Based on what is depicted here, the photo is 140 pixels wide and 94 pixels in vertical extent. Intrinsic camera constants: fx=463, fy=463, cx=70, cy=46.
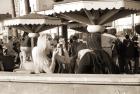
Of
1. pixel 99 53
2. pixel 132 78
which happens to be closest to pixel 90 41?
pixel 99 53

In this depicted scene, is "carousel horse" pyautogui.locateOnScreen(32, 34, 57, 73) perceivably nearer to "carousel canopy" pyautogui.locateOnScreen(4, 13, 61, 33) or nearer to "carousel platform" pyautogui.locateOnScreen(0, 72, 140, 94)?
"carousel platform" pyautogui.locateOnScreen(0, 72, 140, 94)

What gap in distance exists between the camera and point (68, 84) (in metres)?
6.84

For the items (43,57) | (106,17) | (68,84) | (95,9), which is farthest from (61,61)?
(68,84)

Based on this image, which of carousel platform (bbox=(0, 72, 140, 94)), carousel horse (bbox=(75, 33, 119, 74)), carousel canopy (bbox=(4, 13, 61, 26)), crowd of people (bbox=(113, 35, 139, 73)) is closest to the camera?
carousel platform (bbox=(0, 72, 140, 94))

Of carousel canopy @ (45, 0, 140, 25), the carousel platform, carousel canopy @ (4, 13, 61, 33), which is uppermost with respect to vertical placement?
carousel canopy @ (45, 0, 140, 25)

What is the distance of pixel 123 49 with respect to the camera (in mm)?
14625

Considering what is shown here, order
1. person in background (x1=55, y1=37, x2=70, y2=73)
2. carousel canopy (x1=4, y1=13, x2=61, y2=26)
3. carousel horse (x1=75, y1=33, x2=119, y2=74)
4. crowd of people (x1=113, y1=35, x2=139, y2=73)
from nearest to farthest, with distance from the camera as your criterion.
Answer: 1. carousel horse (x1=75, y1=33, x2=119, y2=74)
2. person in background (x1=55, y1=37, x2=70, y2=73)
3. crowd of people (x1=113, y1=35, x2=139, y2=73)
4. carousel canopy (x1=4, y1=13, x2=61, y2=26)

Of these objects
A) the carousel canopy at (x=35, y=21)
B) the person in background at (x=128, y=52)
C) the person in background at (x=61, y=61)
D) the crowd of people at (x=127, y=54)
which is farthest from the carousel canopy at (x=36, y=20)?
the person in background at (x=61, y=61)

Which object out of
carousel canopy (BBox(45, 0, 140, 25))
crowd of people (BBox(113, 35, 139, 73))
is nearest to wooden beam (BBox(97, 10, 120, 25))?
carousel canopy (BBox(45, 0, 140, 25))

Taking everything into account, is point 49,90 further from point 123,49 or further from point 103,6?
point 123,49

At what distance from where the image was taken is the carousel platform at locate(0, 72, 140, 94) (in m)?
6.41

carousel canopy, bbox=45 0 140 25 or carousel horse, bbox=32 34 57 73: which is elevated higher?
carousel canopy, bbox=45 0 140 25

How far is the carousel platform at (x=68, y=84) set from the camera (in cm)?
641

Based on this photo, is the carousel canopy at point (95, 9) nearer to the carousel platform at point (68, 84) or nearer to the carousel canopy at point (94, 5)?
the carousel canopy at point (94, 5)
